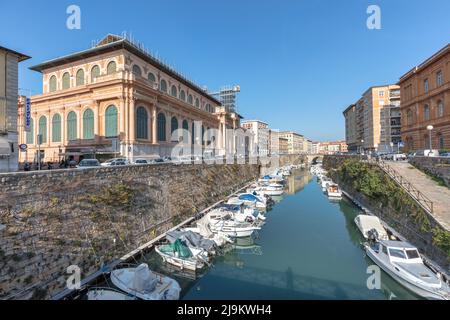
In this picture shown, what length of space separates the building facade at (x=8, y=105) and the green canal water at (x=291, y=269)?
43.7 feet

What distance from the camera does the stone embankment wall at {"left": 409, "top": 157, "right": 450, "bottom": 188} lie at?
21.4m

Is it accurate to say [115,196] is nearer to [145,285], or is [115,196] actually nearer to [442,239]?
[145,285]

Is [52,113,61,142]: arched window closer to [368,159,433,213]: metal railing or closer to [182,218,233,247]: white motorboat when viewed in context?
[182,218,233,247]: white motorboat

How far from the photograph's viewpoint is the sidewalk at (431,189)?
15890 mm

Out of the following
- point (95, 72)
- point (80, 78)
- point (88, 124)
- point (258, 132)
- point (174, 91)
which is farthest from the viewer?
point (258, 132)

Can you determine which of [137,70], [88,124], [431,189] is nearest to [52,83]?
[88,124]

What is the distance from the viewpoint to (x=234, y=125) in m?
82.2

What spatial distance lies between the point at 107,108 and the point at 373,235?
1530 inches

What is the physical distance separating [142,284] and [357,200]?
31599mm

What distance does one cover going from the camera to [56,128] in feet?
141

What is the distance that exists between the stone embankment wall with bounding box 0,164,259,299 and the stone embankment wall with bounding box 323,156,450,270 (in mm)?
19313

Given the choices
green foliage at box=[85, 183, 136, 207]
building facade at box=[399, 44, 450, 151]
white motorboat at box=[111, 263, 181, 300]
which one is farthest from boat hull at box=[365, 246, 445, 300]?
building facade at box=[399, 44, 450, 151]

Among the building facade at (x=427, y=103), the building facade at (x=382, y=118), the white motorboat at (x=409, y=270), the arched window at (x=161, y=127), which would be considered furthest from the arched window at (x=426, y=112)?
the arched window at (x=161, y=127)
